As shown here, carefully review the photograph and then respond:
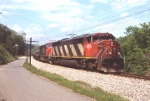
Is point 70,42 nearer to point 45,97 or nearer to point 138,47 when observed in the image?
point 138,47

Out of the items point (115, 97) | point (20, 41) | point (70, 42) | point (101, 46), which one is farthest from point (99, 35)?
point (20, 41)

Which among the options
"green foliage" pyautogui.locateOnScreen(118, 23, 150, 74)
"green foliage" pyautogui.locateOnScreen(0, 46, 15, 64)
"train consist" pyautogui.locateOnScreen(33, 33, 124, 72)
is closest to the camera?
"train consist" pyautogui.locateOnScreen(33, 33, 124, 72)

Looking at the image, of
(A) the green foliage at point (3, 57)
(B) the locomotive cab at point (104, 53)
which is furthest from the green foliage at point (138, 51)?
(A) the green foliage at point (3, 57)

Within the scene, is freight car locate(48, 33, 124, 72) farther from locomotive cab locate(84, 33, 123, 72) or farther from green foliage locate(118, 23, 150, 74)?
green foliage locate(118, 23, 150, 74)

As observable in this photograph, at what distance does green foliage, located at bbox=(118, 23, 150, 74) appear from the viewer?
28.1 m

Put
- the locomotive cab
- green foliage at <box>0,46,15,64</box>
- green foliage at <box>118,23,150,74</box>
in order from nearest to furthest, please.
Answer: the locomotive cab < green foliage at <box>118,23,150,74</box> < green foliage at <box>0,46,15,64</box>

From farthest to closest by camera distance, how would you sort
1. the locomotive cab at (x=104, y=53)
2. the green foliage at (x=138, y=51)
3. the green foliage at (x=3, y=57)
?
the green foliage at (x=3, y=57), the green foliage at (x=138, y=51), the locomotive cab at (x=104, y=53)

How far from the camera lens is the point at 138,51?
103 ft

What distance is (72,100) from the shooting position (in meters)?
10.5

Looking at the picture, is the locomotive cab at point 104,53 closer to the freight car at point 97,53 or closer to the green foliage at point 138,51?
the freight car at point 97,53

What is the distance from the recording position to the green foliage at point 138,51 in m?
28.1

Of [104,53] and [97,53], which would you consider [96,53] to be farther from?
[104,53]

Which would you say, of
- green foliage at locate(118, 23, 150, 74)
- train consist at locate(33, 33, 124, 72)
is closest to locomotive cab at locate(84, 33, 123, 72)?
train consist at locate(33, 33, 124, 72)

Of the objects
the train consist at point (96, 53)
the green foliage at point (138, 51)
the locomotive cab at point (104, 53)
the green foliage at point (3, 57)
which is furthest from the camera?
the green foliage at point (3, 57)
